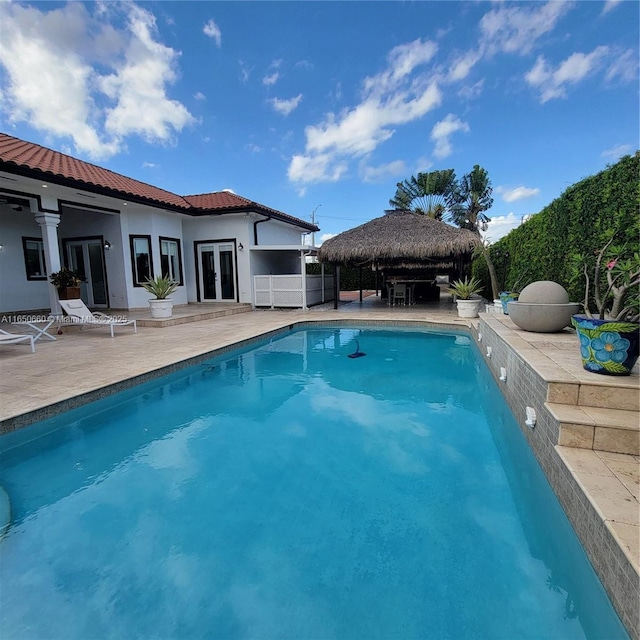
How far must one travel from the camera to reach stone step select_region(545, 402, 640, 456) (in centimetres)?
249

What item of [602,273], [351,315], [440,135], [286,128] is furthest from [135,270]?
[440,135]

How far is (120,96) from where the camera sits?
39.2ft

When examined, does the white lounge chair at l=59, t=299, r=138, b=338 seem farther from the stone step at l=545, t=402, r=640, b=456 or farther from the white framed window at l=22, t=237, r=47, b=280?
the stone step at l=545, t=402, r=640, b=456

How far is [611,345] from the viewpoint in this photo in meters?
3.01

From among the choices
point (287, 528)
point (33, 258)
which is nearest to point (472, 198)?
point (33, 258)

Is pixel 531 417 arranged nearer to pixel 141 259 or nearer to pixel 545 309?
pixel 545 309

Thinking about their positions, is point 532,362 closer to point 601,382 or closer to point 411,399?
point 601,382

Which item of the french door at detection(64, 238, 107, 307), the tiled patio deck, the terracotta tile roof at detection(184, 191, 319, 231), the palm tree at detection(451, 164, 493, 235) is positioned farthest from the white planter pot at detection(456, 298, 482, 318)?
the palm tree at detection(451, 164, 493, 235)

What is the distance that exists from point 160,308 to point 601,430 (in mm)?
9614

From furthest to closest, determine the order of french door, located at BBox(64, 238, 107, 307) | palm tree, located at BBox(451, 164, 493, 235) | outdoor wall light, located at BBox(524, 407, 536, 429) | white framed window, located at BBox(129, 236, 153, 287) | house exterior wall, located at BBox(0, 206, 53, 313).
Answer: palm tree, located at BBox(451, 164, 493, 235) < french door, located at BBox(64, 238, 107, 307) < white framed window, located at BBox(129, 236, 153, 287) < house exterior wall, located at BBox(0, 206, 53, 313) < outdoor wall light, located at BBox(524, 407, 536, 429)

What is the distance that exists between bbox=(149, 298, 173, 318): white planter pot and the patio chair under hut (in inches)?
240

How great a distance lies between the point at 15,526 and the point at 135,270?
10.6 meters

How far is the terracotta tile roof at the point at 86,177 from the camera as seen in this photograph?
7684mm

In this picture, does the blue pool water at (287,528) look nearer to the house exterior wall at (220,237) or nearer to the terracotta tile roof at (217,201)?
the house exterior wall at (220,237)
